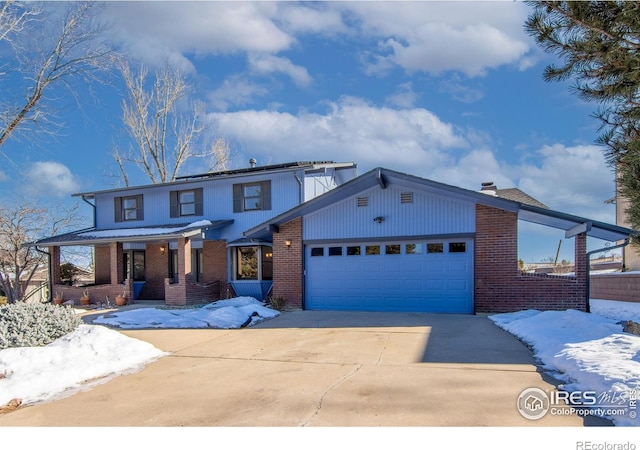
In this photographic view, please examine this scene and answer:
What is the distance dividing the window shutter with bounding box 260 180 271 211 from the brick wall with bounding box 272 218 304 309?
2976 mm

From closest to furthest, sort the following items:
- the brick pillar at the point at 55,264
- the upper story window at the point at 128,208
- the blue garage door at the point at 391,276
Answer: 1. the blue garage door at the point at 391,276
2. the brick pillar at the point at 55,264
3. the upper story window at the point at 128,208

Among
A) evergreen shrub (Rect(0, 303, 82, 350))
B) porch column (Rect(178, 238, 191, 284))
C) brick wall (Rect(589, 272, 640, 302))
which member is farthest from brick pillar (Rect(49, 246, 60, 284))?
brick wall (Rect(589, 272, 640, 302))

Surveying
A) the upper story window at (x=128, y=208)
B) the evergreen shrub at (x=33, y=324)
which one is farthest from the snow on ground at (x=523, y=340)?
the upper story window at (x=128, y=208)

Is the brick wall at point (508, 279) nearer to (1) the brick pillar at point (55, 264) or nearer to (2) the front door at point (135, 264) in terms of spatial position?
(2) the front door at point (135, 264)

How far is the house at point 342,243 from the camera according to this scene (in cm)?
1144

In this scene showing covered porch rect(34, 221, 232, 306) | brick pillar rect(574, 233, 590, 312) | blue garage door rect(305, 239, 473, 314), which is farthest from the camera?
covered porch rect(34, 221, 232, 306)

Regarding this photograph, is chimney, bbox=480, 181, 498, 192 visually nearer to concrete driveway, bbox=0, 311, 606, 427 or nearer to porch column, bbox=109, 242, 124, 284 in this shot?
concrete driveway, bbox=0, 311, 606, 427

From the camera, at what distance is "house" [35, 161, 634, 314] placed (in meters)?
11.4

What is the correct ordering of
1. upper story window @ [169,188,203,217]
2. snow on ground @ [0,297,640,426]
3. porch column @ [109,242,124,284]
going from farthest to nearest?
1. upper story window @ [169,188,203,217]
2. porch column @ [109,242,124,284]
3. snow on ground @ [0,297,640,426]

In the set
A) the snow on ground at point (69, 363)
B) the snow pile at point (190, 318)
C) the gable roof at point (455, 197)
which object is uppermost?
the gable roof at point (455, 197)

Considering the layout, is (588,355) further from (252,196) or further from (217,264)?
(217,264)

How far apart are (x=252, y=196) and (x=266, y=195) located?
0.71m

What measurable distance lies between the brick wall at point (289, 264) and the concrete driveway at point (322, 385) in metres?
4.58
